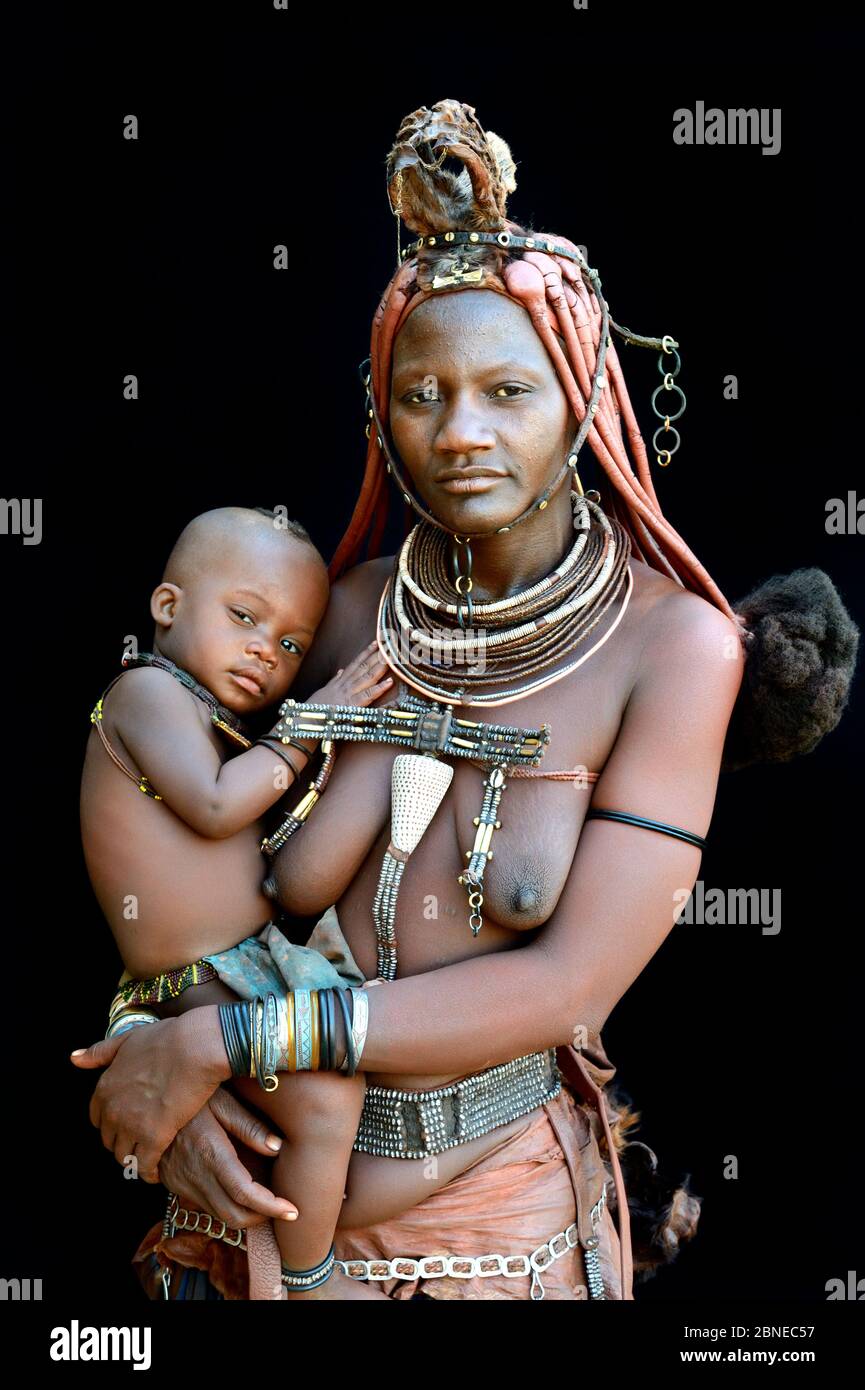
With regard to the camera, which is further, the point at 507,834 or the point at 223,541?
the point at 223,541

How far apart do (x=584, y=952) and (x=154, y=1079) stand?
82cm

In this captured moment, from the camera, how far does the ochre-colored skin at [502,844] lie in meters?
3.03

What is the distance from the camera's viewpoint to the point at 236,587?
3336mm

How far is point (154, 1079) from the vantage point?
3.08 metres

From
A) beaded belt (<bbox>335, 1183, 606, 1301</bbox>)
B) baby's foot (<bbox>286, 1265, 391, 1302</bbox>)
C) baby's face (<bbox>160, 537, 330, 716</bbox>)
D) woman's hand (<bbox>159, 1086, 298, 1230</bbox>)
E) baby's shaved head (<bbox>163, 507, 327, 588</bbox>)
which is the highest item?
baby's shaved head (<bbox>163, 507, 327, 588</bbox>)

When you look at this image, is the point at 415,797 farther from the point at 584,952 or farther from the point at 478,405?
the point at 478,405

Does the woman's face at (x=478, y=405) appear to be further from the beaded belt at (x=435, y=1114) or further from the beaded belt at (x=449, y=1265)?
the beaded belt at (x=449, y=1265)

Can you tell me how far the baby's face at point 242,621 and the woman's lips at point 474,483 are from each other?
1.32ft

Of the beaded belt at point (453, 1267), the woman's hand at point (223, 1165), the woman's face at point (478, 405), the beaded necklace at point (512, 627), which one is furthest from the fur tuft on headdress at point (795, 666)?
the woman's hand at point (223, 1165)

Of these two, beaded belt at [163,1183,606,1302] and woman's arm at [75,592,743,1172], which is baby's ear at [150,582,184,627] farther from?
beaded belt at [163,1183,606,1302]

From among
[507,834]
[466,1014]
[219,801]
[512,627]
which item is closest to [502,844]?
[507,834]

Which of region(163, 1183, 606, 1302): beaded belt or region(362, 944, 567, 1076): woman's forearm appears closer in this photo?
region(362, 944, 567, 1076): woman's forearm

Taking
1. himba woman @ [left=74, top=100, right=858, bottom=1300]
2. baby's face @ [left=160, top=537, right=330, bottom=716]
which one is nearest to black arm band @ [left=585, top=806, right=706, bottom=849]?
himba woman @ [left=74, top=100, right=858, bottom=1300]

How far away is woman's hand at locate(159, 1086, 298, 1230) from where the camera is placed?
3.02m
